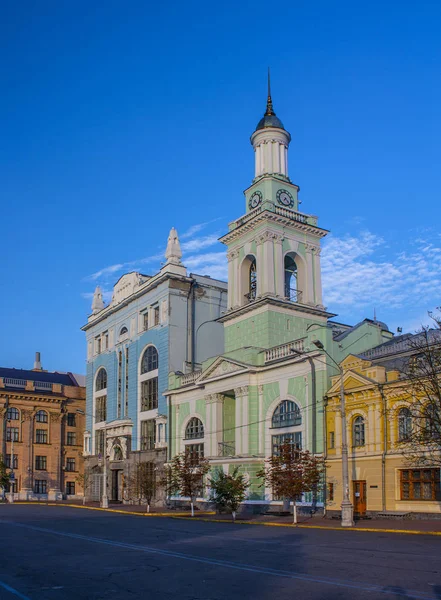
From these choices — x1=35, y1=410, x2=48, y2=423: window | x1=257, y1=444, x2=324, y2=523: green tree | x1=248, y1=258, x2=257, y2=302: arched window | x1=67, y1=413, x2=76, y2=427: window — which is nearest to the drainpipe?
x1=257, y1=444, x2=324, y2=523: green tree

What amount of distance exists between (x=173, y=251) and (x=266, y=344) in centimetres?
1474

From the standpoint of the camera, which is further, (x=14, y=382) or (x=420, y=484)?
(x=14, y=382)

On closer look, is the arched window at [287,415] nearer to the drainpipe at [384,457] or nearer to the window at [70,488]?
the drainpipe at [384,457]

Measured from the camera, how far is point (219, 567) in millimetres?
14547

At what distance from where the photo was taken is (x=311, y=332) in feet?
136

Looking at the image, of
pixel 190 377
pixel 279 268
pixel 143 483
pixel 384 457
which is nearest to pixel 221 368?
pixel 190 377

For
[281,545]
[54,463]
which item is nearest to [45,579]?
[281,545]

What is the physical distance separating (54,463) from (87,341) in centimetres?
1451

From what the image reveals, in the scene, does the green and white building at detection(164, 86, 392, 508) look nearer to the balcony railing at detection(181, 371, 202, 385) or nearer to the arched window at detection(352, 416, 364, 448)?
the balcony railing at detection(181, 371, 202, 385)

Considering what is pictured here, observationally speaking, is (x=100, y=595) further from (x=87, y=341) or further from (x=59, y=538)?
(x=87, y=341)

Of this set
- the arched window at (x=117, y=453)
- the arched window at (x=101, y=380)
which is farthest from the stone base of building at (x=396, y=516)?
the arched window at (x=101, y=380)

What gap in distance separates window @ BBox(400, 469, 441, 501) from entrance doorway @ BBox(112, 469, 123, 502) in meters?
33.0

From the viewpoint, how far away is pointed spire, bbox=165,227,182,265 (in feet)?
189

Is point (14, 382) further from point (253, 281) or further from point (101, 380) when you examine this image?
point (253, 281)
